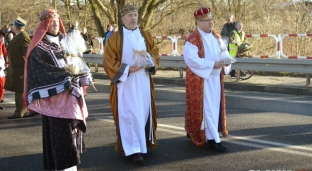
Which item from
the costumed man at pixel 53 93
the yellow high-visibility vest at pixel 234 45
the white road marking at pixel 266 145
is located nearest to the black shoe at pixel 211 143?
the white road marking at pixel 266 145

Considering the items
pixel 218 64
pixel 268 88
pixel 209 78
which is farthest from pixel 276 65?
pixel 218 64

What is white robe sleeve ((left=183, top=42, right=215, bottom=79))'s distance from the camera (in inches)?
249

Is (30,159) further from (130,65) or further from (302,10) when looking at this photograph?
(302,10)

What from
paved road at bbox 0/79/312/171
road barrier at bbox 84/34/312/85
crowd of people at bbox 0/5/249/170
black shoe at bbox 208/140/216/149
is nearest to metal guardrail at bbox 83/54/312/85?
road barrier at bbox 84/34/312/85

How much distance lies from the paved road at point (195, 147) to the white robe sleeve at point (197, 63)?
3.43 ft

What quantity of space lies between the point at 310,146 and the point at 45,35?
382 cm

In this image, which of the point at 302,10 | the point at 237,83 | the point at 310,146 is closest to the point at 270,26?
the point at 302,10

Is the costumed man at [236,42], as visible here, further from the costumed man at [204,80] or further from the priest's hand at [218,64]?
the priest's hand at [218,64]

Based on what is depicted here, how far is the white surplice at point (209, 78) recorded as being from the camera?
6418 millimetres

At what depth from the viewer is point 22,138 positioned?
761 cm

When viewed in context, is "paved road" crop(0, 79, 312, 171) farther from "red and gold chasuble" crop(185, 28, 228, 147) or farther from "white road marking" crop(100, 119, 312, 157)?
"red and gold chasuble" crop(185, 28, 228, 147)

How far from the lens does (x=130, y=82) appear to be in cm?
602

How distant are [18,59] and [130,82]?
12.4ft

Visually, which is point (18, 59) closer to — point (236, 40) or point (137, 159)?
point (137, 159)
